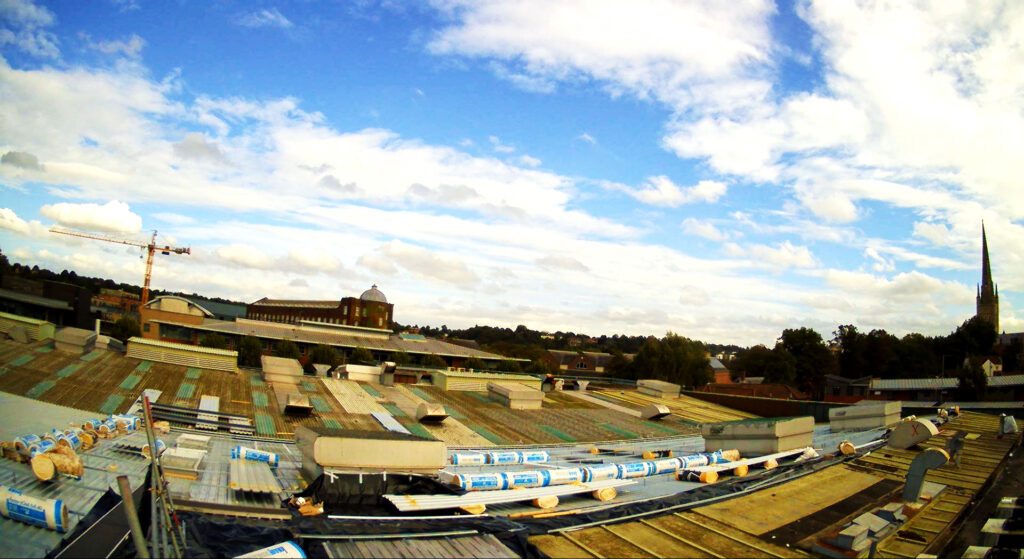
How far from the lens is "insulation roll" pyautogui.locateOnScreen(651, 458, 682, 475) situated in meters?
18.3

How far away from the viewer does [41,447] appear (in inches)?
555

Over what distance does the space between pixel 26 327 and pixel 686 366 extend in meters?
62.2

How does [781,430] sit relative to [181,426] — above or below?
above

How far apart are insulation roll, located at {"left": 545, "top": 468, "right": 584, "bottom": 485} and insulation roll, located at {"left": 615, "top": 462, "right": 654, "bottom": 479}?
189 cm

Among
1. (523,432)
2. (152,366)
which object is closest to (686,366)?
(523,432)

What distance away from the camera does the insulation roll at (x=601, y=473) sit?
15.7 metres

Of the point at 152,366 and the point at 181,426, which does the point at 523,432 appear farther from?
the point at 152,366

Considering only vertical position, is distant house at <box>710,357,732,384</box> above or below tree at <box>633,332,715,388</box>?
below

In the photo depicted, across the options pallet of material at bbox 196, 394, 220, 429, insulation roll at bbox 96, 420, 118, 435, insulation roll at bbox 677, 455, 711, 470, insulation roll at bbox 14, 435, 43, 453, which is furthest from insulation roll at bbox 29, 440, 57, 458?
insulation roll at bbox 677, 455, 711, 470

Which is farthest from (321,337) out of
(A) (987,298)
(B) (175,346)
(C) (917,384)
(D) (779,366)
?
(A) (987,298)

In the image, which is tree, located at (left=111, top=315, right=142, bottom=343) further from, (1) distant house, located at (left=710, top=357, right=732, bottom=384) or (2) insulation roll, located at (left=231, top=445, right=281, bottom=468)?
(1) distant house, located at (left=710, top=357, right=732, bottom=384)

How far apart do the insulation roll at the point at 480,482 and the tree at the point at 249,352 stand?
43.8m

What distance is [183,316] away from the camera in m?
61.8

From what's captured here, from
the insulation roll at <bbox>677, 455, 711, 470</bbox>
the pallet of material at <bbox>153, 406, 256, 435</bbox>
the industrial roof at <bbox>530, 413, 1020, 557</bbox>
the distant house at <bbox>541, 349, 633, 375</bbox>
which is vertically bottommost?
the distant house at <bbox>541, 349, 633, 375</bbox>
